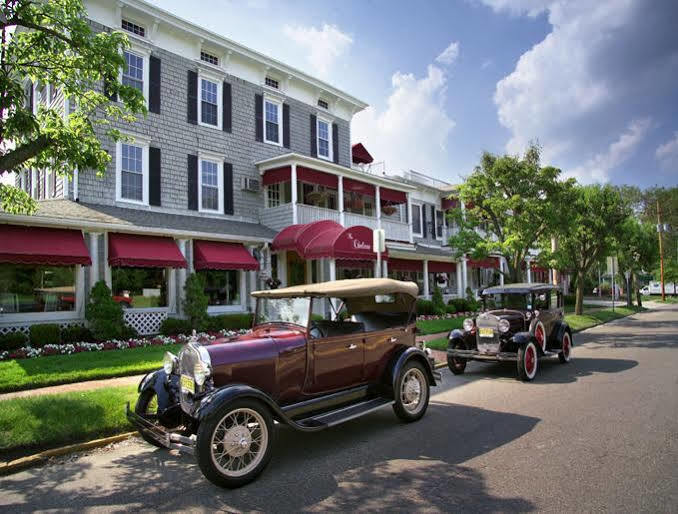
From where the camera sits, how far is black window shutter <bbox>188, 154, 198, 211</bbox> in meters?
17.2

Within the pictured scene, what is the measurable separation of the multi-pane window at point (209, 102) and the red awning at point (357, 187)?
5841 mm

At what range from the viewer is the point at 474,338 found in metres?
9.95

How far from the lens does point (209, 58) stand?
1842 cm

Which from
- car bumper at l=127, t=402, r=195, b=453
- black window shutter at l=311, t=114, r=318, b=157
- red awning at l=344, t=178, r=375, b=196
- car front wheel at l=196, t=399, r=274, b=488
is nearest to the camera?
car front wheel at l=196, t=399, r=274, b=488

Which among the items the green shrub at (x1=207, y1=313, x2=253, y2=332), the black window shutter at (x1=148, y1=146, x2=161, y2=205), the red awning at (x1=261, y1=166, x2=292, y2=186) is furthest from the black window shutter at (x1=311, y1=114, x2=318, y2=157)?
the green shrub at (x1=207, y1=313, x2=253, y2=332)

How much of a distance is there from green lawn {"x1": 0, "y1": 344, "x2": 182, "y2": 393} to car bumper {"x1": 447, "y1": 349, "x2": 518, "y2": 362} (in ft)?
19.8

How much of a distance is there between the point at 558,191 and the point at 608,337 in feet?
17.0

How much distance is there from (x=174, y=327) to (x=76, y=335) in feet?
8.76

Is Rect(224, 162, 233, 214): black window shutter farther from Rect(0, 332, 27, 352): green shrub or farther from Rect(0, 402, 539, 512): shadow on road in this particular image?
Rect(0, 402, 539, 512): shadow on road

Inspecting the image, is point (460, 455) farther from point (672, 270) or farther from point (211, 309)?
point (672, 270)

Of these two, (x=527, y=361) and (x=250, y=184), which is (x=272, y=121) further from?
(x=527, y=361)

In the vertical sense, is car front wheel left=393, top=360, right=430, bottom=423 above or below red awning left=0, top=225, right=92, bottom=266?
below

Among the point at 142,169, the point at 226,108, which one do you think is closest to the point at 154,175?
the point at 142,169

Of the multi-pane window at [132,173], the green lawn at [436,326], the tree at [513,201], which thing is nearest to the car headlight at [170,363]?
the green lawn at [436,326]
